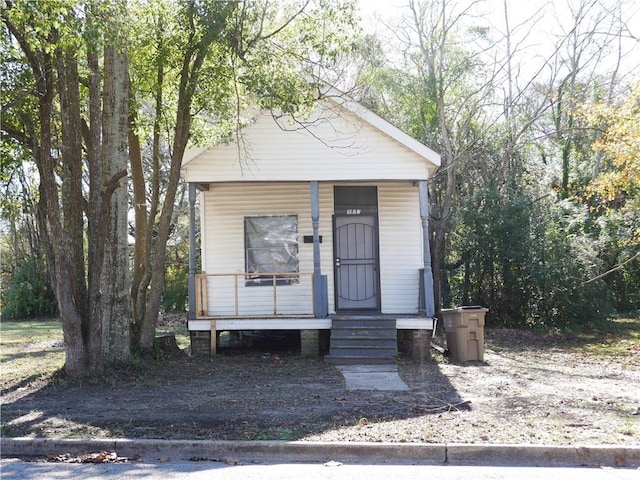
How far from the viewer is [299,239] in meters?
15.4

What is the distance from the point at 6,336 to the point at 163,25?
11.3 metres

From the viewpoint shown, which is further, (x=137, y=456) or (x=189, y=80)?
(x=189, y=80)

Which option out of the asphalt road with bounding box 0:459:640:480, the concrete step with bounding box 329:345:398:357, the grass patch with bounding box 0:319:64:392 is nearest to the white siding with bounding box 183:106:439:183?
the concrete step with bounding box 329:345:398:357

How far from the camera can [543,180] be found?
946 inches

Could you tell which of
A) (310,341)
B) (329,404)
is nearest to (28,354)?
(310,341)

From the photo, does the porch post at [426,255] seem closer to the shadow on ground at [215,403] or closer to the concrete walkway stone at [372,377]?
the shadow on ground at [215,403]

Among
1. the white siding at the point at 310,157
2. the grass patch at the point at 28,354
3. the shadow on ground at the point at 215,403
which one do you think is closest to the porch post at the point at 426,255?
the white siding at the point at 310,157

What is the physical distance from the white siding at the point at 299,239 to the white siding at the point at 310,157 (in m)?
1.31

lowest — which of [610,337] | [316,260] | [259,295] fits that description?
[610,337]

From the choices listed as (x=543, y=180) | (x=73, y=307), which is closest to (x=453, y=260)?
(x=543, y=180)

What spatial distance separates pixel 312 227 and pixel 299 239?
0.55 metres

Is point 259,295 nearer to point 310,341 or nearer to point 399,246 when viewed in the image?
point 310,341

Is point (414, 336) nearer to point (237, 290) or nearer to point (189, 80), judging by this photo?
point (237, 290)

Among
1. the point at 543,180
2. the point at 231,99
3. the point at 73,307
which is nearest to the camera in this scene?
the point at 73,307
